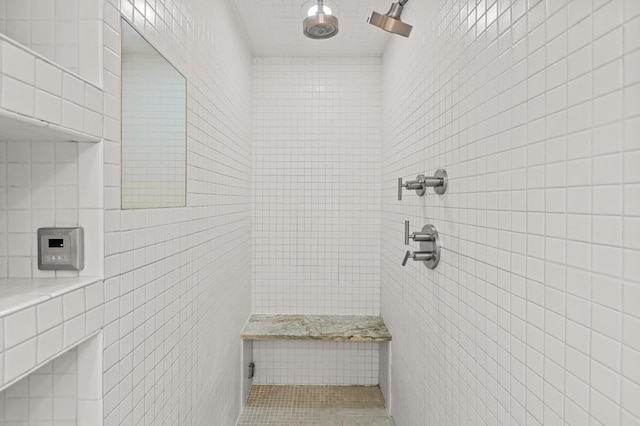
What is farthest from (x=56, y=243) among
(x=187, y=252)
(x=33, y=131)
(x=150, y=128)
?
(x=187, y=252)

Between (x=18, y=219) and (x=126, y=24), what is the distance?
563 mm

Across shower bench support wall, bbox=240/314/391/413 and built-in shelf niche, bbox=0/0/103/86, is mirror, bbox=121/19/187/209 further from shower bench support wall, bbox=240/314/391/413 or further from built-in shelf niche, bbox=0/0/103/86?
shower bench support wall, bbox=240/314/391/413

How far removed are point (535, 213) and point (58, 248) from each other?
42.6 inches

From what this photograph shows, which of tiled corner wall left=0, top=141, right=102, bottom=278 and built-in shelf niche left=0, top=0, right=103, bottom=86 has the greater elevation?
built-in shelf niche left=0, top=0, right=103, bottom=86

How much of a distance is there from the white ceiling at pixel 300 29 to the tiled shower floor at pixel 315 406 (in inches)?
98.4

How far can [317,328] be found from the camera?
9.30ft

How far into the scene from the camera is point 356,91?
10.2 feet

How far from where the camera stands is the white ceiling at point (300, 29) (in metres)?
2.32

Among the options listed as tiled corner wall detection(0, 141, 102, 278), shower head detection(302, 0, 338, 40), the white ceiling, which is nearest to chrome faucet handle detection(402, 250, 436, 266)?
tiled corner wall detection(0, 141, 102, 278)

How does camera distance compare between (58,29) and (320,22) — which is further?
(320,22)

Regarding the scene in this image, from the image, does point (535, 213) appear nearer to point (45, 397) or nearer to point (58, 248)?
point (58, 248)

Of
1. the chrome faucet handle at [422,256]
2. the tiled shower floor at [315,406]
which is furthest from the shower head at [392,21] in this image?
the tiled shower floor at [315,406]

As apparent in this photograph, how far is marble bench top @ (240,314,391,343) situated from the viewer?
8.82ft

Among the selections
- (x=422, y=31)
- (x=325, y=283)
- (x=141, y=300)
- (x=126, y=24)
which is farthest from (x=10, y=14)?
(x=325, y=283)
